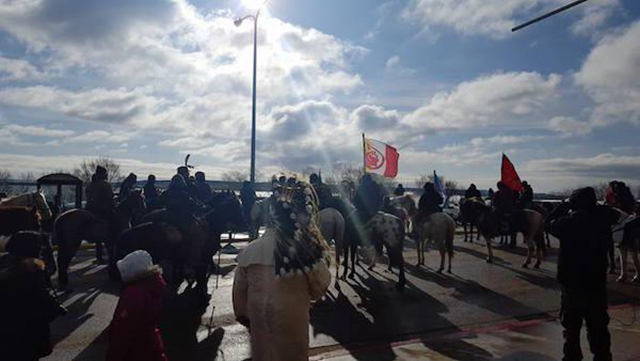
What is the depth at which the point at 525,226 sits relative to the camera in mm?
14836

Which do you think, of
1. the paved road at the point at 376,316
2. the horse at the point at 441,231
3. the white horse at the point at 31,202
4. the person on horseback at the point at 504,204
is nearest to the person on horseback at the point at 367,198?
the paved road at the point at 376,316

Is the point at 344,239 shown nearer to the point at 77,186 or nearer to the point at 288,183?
the point at 288,183

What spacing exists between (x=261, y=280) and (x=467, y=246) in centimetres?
1782

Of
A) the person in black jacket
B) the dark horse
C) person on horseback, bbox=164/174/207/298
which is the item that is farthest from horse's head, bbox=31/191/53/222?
the person in black jacket

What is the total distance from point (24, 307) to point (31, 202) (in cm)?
977

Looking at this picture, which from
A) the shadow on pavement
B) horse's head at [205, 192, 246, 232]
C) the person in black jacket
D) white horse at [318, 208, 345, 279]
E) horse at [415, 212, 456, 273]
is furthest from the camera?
horse at [415, 212, 456, 273]

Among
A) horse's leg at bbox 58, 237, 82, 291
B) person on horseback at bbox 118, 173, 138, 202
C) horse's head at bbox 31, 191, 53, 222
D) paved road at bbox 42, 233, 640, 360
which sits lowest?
paved road at bbox 42, 233, 640, 360

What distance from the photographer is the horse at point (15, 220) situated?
10344 millimetres

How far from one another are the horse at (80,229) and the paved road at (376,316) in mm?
594

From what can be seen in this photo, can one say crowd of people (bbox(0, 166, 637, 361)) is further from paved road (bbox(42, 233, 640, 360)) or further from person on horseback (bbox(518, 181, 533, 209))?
person on horseback (bbox(518, 181, 533, 209))

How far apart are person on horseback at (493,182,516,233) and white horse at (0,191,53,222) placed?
12911mm

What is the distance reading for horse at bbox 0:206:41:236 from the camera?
1034cm

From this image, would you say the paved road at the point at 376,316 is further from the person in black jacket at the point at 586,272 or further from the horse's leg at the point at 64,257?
the person in black jacket at the point at 586,272

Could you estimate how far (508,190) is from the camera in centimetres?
1642
